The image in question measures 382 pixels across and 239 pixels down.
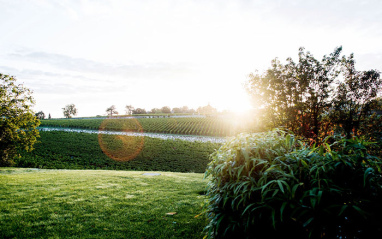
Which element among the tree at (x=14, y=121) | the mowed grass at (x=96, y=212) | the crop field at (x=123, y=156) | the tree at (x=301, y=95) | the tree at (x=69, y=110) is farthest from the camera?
the tree at (x=69, y=110)

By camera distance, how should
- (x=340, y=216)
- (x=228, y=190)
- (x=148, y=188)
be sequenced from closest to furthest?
(x=340, y=216), (x=228, y=190), (x=148, y=188)

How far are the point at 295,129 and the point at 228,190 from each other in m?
7.02

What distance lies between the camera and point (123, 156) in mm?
26562

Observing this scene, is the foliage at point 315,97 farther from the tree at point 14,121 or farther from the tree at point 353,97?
the tree at point 14,121

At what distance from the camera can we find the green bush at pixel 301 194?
2252mm

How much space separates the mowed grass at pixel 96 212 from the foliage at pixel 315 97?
5.24 meters

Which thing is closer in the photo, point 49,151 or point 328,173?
point 328,173

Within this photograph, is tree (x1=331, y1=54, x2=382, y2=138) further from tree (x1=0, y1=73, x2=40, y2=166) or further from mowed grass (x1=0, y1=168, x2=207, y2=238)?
tree (x1=0, y1=73, x2=40, y2=166)

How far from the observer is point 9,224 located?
14.6 feet

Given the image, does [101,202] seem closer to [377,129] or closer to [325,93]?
[325,93]

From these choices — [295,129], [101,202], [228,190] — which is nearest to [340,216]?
[228,190]

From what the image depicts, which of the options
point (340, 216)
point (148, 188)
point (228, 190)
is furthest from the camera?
point (148, 188)

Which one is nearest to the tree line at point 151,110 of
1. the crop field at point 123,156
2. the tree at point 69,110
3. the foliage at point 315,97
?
the tree at point 69,110

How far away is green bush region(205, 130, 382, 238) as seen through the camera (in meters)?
2.25
